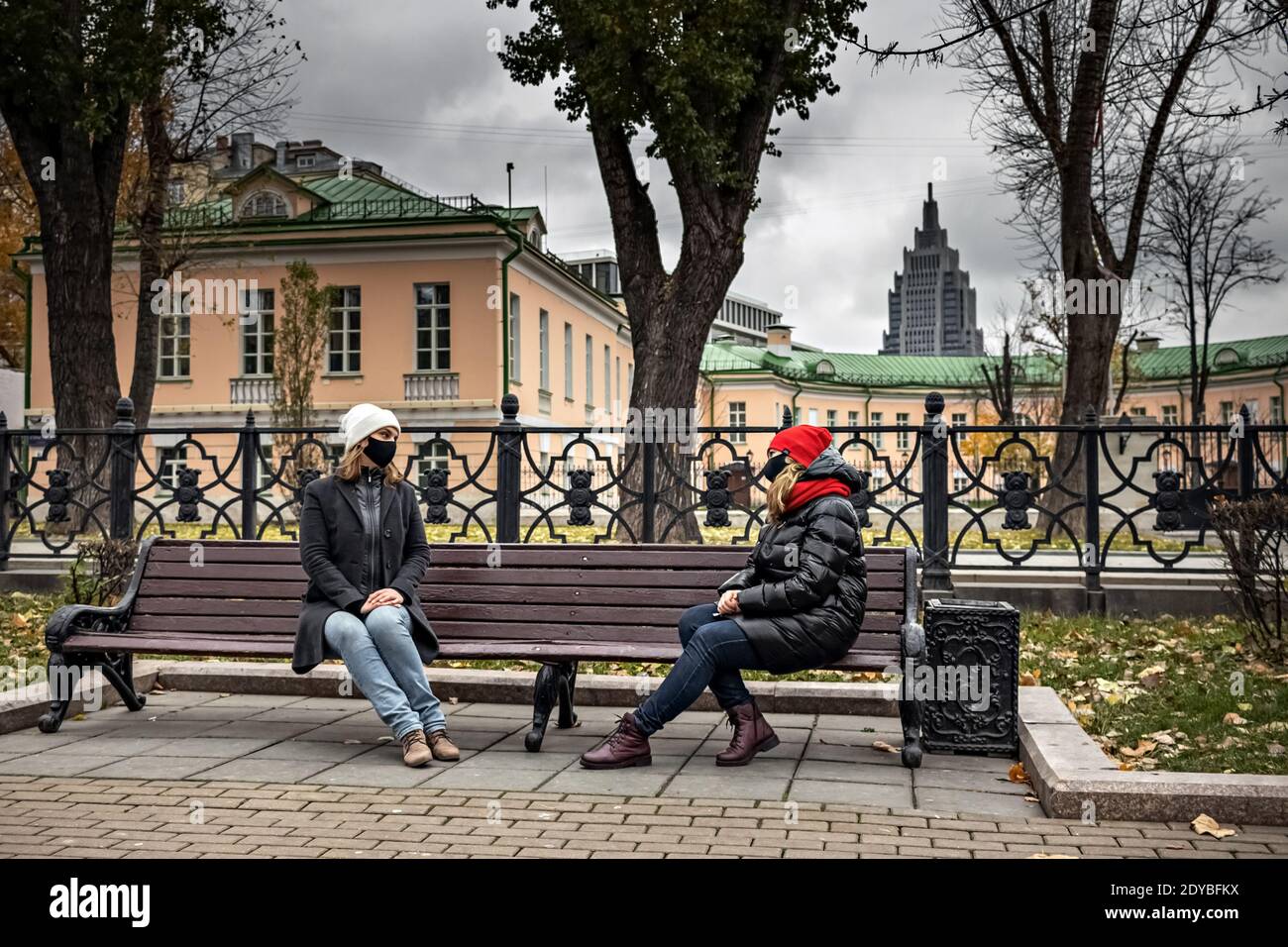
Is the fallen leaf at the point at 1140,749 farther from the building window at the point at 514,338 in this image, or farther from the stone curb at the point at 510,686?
the building window at the point at 514,338

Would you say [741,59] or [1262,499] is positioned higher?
[741,59]

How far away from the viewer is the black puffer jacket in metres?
6.19

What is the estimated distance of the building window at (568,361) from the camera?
4466 cm

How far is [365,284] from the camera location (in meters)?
37.3

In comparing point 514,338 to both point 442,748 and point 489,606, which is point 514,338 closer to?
point 489,606

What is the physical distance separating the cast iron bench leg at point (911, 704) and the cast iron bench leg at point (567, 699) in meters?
1.78

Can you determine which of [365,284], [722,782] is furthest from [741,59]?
[365,284]

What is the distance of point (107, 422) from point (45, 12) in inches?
204

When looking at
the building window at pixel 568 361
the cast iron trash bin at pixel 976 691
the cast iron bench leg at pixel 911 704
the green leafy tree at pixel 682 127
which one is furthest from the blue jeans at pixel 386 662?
the building window at pixel 568 361

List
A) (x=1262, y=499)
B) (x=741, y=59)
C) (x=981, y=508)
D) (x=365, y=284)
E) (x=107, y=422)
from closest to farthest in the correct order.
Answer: (x=1262, y=499) → (x=981, y=508) → (x=741, y=59) → (x=107, y=422) → (x=365, y=284)

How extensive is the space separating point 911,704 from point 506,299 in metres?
31.3

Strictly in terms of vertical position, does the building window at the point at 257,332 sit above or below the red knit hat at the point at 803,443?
above

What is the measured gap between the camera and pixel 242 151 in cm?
4875
